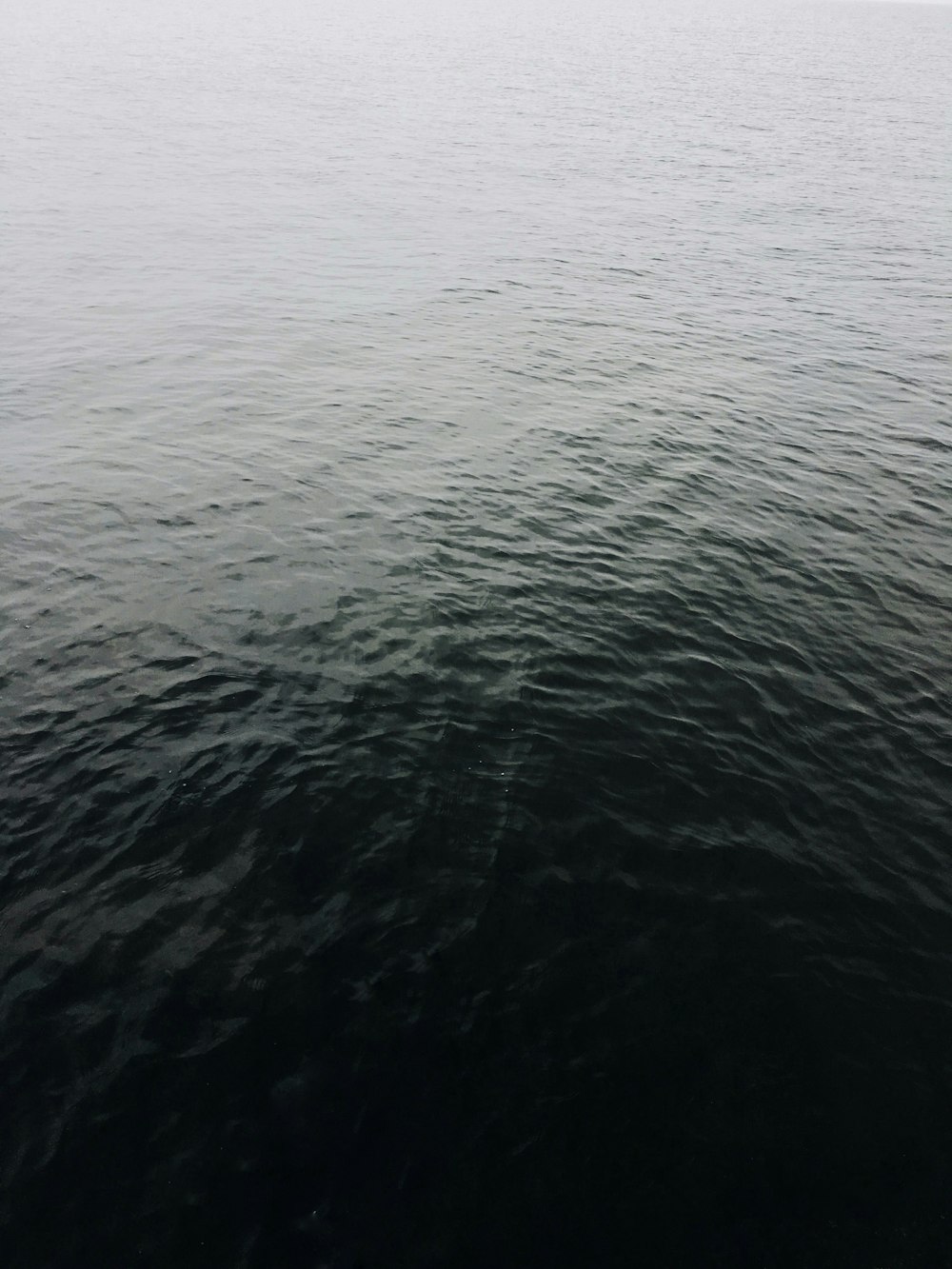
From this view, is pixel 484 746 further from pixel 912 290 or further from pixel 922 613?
pixel 912 290

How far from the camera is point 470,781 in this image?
17.8 metres

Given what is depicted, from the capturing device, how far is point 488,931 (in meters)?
14.8

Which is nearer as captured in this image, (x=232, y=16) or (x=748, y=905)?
(x=748, y=905)

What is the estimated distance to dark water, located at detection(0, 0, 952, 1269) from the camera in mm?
11562

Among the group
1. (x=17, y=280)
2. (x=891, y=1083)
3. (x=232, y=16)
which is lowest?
(x=891, y=1083)

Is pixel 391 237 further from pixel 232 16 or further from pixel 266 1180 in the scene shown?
pixel 232 16

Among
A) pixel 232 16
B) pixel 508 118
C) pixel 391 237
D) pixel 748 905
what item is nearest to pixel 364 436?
pixel 748 905

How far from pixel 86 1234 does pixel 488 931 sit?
23.7ft

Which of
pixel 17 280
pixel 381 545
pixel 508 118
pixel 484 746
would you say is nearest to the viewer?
pixel 484 746

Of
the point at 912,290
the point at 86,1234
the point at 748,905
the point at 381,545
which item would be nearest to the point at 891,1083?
the point at 748,905

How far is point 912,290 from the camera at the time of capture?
5134 cm

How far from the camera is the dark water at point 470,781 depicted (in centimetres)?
1156

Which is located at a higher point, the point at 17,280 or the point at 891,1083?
the point at 17,280

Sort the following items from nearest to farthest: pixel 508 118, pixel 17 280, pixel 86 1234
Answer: pixel 86 1234
pixel 17 280
pixel 508 118
